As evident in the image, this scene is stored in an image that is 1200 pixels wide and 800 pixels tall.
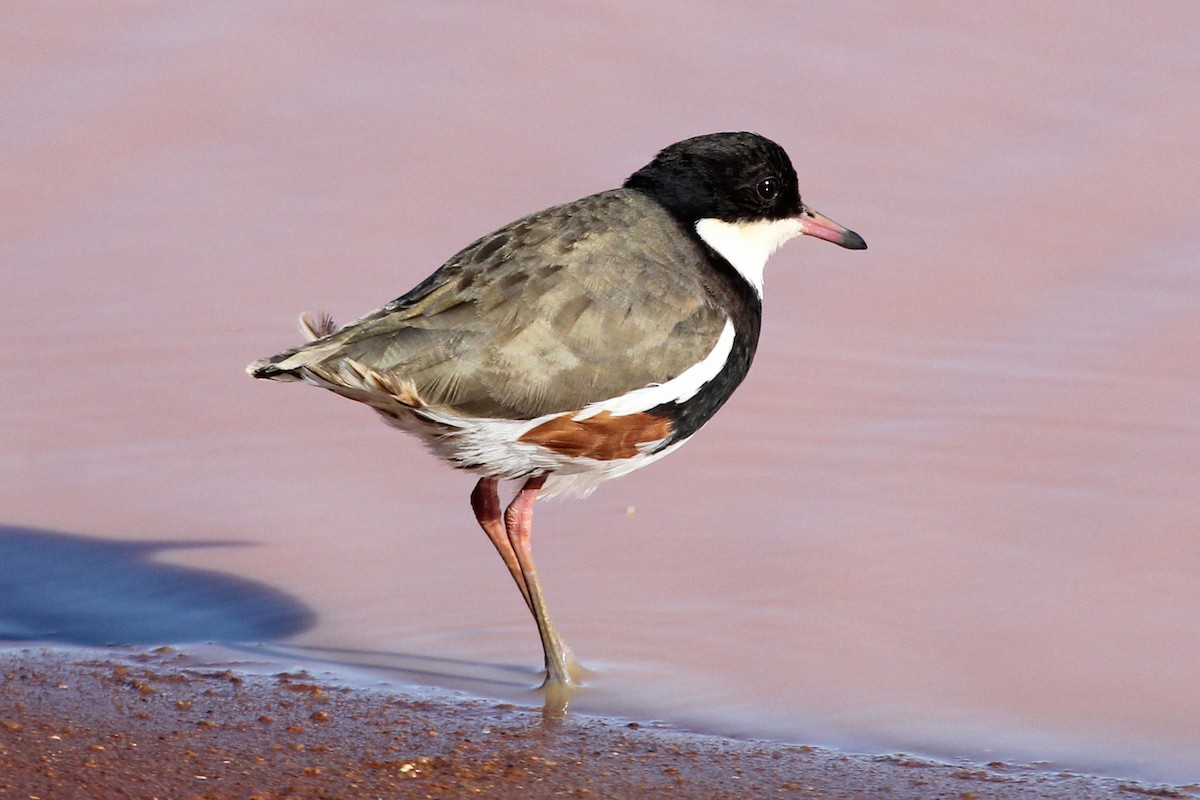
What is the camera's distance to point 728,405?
28.0 feet

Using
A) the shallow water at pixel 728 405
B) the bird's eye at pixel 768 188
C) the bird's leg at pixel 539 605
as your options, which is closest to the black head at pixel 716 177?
the bird's eye at pixel 768 188

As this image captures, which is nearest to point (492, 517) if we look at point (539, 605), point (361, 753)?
point (539, 605)

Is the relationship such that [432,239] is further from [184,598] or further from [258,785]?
[258,785]

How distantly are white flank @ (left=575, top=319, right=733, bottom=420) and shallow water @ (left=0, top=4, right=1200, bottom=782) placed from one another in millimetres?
996

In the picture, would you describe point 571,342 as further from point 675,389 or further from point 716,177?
point 716,177

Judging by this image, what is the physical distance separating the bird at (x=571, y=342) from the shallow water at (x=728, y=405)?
0.82 meters

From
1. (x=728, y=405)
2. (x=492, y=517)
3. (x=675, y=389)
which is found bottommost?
(x=492, y=517)

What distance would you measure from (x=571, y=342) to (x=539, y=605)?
1.03 m

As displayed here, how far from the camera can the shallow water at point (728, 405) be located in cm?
672

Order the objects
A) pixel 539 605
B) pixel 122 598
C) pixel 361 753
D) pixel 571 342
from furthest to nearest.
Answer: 1. pixel 122 598
2. pixel 539 605
3. pixel 571 342
4. pixel 361 753

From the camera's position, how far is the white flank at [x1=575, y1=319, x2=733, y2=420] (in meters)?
6.20

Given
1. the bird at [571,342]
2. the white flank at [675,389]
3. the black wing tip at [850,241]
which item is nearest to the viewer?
the bird at [571,342]

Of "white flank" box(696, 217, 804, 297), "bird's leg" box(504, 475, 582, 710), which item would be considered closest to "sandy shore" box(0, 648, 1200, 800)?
"bird's leg" box(504, 475, 582, 710)

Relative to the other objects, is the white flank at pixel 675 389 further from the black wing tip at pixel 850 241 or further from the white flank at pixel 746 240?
the black wing tip at pixel 850 241
